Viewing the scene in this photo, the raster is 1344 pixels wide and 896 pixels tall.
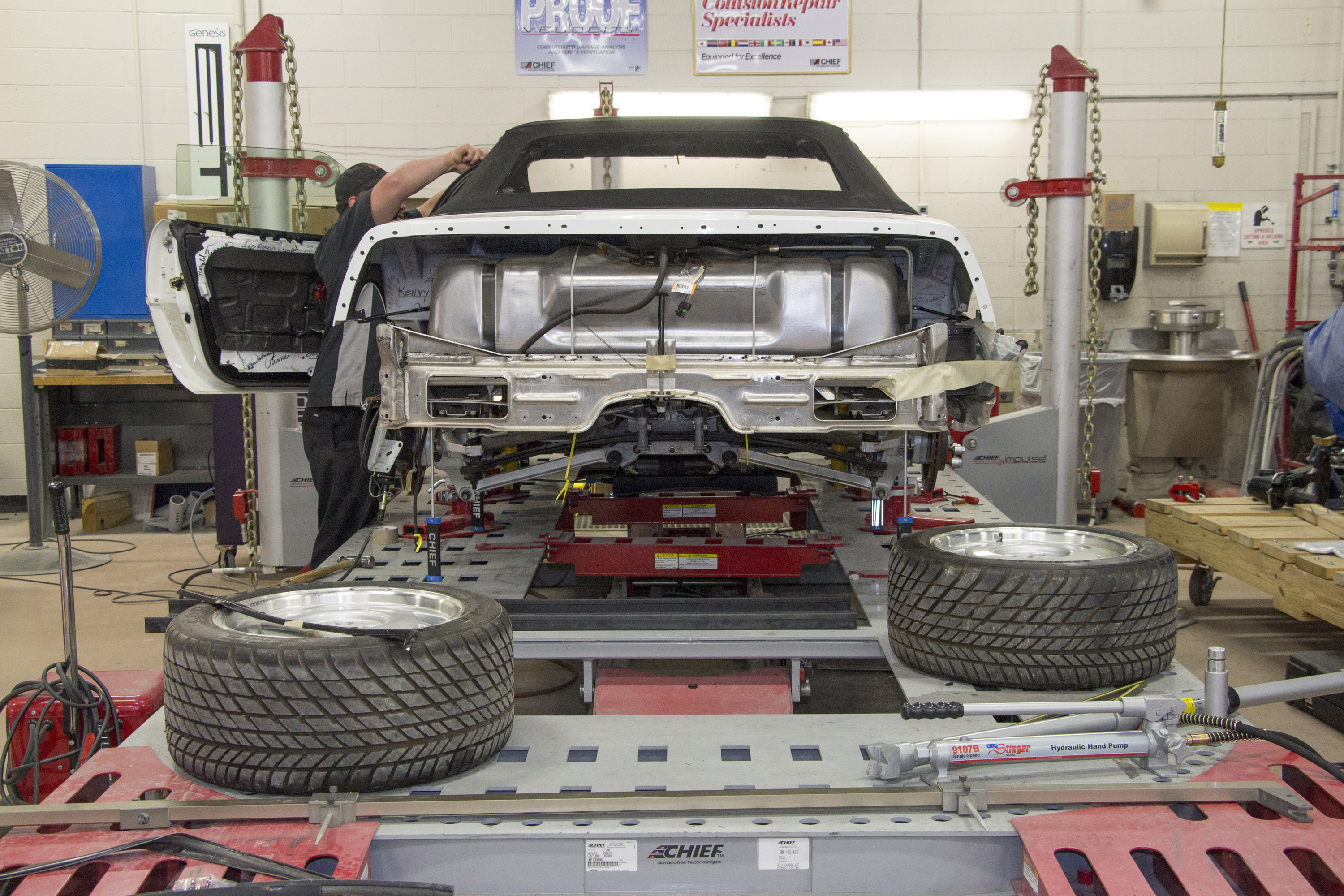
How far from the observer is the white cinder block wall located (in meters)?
7.79

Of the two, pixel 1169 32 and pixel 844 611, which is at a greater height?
pixel 1169 32

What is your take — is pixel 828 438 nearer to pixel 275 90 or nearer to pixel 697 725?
pixel 697 725

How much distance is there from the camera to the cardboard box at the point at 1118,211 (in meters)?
7.77

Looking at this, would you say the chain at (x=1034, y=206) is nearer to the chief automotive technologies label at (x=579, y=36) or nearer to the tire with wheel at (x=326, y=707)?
the chief automotive technologies label at (x=579, y=36)

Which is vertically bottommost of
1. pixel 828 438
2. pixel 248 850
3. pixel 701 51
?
pixel 248 850

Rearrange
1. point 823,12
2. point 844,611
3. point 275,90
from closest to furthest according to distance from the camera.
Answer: point 844,611, point 275,90, point 823,12

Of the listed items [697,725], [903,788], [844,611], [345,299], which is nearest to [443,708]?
[697,725]

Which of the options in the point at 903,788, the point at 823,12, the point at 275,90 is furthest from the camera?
the point at 823,12

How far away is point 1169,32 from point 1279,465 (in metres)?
3.50

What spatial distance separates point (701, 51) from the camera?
306 inches

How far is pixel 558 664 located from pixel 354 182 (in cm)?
227

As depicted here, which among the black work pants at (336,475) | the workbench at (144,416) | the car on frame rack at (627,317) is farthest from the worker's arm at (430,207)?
the workbench at (144,416)

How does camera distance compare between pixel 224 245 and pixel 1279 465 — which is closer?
pixel 224 245

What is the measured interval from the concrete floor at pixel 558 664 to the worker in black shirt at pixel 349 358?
953 mm
